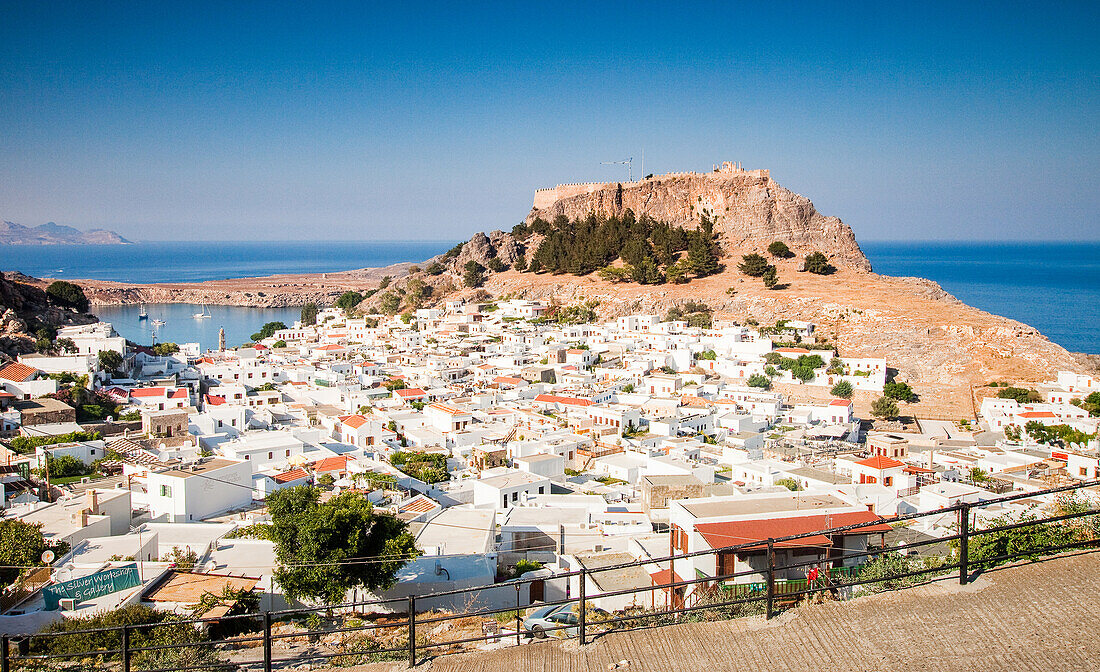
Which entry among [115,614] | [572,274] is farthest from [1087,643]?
[572,274]

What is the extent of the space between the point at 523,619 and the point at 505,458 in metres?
9.74

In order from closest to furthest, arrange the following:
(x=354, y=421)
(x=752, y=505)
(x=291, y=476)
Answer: (x=752, y=505)
(x=291, y=476)
(x=354, y=421)

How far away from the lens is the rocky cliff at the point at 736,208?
39219 millimetres

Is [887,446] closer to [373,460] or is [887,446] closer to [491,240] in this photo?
[373,460]

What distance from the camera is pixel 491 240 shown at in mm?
45969

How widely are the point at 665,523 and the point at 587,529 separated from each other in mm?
914

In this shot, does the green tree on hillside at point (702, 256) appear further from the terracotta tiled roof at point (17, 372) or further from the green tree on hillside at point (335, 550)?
the green tree on hillside at point (335, 550)

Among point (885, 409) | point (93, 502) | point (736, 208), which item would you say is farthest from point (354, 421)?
point (736, 208)

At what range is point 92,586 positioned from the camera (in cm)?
602

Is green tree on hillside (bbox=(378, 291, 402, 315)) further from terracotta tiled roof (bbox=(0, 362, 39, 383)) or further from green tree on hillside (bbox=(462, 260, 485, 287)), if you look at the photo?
terracotta tiled roof (bbox=(0, 362, 39, 383))

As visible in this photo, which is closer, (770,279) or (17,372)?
(17,372)

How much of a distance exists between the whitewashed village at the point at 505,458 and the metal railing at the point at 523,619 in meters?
0.16

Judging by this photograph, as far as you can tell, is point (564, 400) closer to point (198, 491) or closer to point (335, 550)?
point (198, 491)

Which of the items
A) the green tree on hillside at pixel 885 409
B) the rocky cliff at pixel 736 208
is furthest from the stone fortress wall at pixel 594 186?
the green tree on hillside at pixel 885 409
